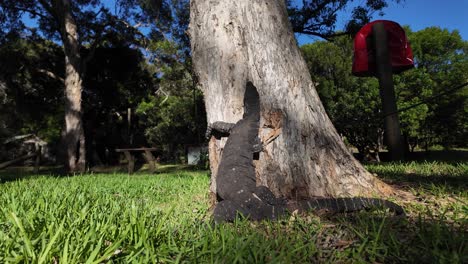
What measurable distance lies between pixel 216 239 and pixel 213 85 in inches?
62.4

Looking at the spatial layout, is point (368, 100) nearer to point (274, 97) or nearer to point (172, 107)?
point (172, 107)

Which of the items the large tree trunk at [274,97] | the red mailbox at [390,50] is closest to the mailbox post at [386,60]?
the red mailbox at [390,50]

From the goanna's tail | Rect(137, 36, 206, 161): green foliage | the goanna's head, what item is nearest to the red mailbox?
the goanna's head

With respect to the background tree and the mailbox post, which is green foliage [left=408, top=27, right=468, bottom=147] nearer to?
the background tree

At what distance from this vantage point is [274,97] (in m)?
2.77

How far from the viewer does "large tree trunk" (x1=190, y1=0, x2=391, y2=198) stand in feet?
8.62

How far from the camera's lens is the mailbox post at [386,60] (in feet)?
18.1

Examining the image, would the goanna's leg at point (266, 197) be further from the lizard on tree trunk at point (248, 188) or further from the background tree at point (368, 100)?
the background tree at point (368, 100)

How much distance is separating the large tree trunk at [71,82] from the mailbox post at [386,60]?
1074 cm

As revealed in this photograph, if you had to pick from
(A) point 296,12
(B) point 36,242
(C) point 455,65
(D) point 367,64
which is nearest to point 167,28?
(A) point 296,12

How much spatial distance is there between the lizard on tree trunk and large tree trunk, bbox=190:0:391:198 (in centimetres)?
8

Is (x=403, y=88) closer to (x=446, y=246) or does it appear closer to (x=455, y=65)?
(x=455, y=65)

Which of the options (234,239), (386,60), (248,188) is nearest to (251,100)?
(248,188)

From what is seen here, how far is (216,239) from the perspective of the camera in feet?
5.36
